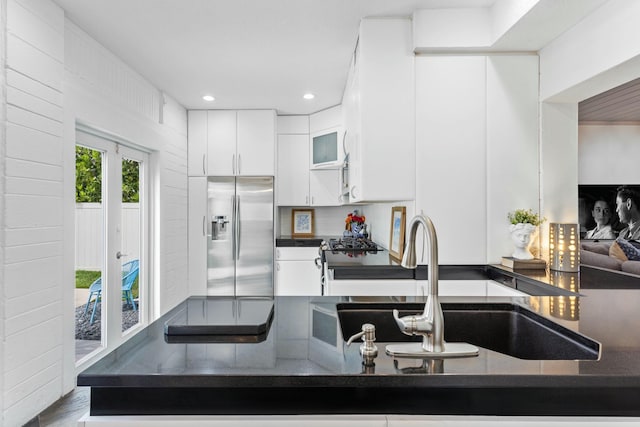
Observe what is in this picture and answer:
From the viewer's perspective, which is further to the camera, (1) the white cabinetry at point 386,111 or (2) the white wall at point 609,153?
(2) the white wall at point 609,153

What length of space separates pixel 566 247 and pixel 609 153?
10.6 ft

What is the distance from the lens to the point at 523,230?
247cm

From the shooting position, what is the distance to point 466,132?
267cm

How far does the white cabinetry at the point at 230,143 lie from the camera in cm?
478

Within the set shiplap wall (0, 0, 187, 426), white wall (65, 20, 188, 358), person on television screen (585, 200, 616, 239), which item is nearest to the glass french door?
white wall (65, 20, 188, 358)

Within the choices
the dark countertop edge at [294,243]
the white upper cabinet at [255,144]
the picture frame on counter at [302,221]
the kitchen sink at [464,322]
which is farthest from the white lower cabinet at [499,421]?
the picture frame on counter at [302,221]

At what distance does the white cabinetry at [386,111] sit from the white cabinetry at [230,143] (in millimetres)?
2307

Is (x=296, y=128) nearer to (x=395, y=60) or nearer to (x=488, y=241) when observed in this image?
(x=395, y=60)

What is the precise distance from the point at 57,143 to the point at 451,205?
8.24 feet

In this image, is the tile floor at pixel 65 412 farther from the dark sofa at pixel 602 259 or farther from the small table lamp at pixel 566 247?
the dark sofa at pixel 602 259

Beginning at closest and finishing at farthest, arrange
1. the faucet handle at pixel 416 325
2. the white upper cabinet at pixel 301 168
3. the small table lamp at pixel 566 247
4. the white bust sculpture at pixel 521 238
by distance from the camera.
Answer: the faucet handle at pixel 416 325 < the small table lamp at pixel 566 247 < the white bust sculpture at pixel 521 238 < the white upper cabinet at pixel 301 168

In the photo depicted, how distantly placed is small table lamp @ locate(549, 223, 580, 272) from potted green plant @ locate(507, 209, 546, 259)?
0.41 feet

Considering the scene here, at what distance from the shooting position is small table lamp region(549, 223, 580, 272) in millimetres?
2346

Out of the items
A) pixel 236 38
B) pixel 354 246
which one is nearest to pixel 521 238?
pixel 354 246
